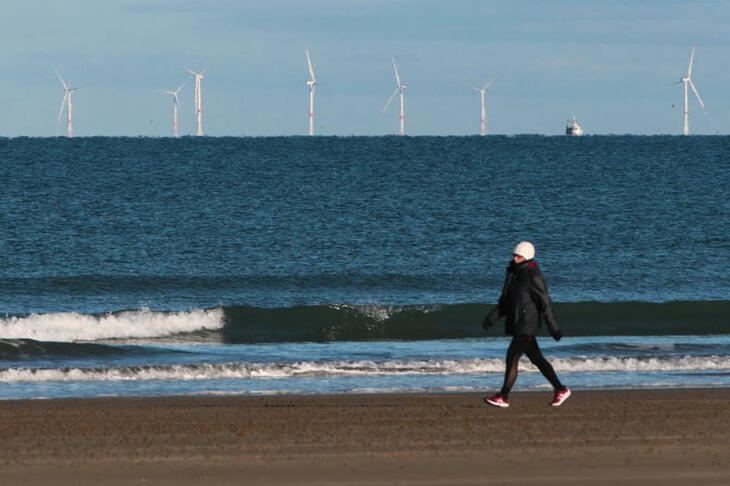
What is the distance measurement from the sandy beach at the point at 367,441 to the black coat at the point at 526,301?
0.89 metres

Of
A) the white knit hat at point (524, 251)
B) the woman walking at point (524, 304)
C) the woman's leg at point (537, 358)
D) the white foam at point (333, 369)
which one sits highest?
the white knit hat at point (524, 251)

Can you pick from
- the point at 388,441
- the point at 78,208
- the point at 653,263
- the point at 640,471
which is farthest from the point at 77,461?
the point at 78,208

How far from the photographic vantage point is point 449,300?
32844 mm

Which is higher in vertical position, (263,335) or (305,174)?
(305,174)

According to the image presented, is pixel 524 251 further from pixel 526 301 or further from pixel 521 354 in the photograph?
pixel 521 354

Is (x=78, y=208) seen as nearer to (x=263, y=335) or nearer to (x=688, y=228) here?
(x=688, y=228)

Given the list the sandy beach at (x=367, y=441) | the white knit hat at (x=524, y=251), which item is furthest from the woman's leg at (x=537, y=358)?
the white knit hat at (x=524, y=251)

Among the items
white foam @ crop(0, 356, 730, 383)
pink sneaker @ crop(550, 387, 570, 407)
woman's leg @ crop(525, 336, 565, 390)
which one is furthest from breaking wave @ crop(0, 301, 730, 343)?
woman's leg @ crop(525, 336, 565, 390)

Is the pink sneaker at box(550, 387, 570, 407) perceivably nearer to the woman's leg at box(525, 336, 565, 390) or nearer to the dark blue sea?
the woman's leg at box(525, 336, 565, 390)

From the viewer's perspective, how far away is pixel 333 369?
19.8 meters

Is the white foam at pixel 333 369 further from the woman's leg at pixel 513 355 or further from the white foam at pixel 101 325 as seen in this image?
the white foam at pixel 101 325

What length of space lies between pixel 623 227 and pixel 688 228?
2.40 meters

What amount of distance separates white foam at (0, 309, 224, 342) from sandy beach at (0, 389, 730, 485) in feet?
38.6

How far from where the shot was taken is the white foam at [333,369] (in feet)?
62.2
